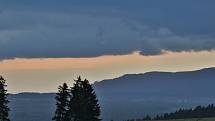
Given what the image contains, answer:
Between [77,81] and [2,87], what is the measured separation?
7718 millimetres

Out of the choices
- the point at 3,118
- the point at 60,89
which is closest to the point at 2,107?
the point at 3,118

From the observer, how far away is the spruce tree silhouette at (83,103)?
81625mm

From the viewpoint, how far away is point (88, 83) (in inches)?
3214

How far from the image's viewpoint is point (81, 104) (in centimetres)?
8175

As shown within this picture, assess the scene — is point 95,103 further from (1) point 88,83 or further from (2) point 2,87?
(2) point 2,87

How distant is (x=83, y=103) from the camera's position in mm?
81688

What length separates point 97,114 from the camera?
270 feet

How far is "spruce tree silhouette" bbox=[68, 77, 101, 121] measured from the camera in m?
81.6

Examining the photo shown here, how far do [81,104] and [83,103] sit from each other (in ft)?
0.79

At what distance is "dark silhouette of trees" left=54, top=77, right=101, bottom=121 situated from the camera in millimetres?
81688

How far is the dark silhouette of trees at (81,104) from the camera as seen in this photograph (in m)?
81.7

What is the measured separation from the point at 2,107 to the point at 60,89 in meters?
6.48

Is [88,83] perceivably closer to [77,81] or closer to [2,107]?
[77,81]

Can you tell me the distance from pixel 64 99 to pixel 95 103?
3.32m
